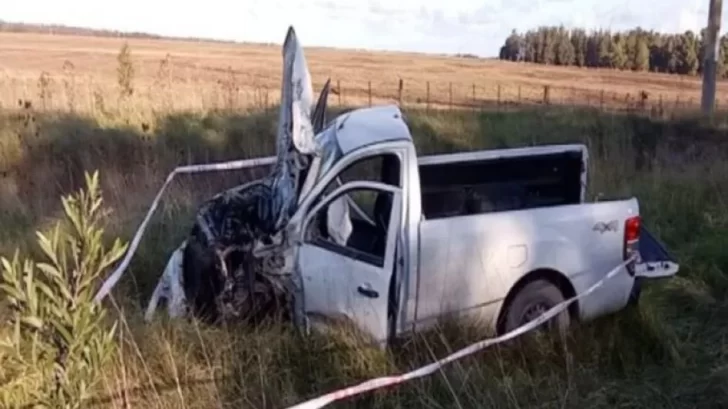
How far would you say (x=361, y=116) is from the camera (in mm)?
6844

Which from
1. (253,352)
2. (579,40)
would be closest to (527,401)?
(253,352)

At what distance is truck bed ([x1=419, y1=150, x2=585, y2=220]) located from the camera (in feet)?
24.1

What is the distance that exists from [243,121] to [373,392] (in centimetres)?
1102

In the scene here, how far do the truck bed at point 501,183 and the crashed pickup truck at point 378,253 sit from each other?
980 mm

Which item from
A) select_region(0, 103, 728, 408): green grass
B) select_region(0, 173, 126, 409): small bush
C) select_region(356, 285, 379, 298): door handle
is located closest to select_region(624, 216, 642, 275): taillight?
select_region(0, 103, 728, 408): green grass

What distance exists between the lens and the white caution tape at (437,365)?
4418mm

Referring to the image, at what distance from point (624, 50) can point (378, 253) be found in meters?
43.1

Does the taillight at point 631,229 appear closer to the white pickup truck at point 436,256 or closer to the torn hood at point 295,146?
the white pickup truck at point 436,256

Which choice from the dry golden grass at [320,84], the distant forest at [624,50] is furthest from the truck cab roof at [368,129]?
the distant forest at [624,50]

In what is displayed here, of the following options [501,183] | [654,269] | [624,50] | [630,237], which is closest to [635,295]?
[654,269]

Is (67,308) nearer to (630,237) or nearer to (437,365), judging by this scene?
(437,365)

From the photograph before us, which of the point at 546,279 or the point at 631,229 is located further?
the point at 631,229

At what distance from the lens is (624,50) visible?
1836 inches

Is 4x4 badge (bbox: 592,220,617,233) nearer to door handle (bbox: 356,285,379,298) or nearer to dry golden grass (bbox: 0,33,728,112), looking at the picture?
door handle (bbox: 356,285,379,298)
